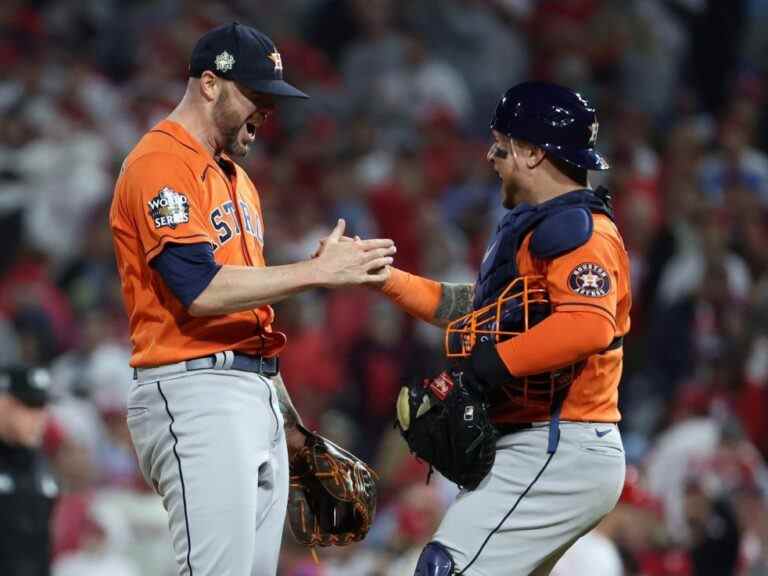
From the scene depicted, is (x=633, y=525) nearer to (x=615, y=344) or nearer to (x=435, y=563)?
(x=615, y=344)

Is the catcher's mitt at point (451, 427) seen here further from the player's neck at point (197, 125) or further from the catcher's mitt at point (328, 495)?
the player's neck at point (197, 125)

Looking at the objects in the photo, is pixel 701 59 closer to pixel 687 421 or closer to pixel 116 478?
pixel 687 421

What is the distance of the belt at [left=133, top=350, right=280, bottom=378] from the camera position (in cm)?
421

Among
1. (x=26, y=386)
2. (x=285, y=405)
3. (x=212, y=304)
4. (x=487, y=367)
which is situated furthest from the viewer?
(x=26, y=386)

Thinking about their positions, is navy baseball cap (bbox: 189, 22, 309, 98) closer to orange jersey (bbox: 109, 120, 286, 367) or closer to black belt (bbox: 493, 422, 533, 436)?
orange jersey (bbox: 109, 120, 286, 367)

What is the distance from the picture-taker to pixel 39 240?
10.4m

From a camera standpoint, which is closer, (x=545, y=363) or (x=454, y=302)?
(x=545, y=363)

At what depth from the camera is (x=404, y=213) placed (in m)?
9.98

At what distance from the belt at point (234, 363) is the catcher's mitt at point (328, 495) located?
0.44 metres

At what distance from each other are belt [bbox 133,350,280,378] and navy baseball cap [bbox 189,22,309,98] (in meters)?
Answer: 0.76

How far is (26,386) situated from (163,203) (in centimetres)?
230

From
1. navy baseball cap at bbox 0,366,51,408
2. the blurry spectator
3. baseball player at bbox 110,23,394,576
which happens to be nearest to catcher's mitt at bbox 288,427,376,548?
baseball player at bbox 110,23,394,576

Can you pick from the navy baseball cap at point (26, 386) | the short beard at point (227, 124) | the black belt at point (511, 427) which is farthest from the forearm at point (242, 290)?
the navy baseball cap at point (26, 386)

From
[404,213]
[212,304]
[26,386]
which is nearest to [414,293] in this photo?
[212,304]
